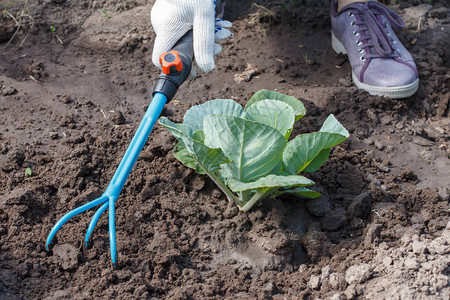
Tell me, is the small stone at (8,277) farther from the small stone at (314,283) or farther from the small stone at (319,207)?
the small stone at (319,207)

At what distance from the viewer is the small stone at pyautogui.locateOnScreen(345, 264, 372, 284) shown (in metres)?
1.80

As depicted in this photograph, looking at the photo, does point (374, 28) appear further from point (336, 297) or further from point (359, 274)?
point (336, 297)

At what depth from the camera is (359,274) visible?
1.80m

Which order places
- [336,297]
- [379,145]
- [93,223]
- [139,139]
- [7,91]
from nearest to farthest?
[336,297] < [93,223] < [139,139] < [379,145] < [7,91]

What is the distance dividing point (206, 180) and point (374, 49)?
1.58 meters

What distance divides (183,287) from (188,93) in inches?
58.6

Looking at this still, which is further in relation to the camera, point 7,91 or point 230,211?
point 7,91

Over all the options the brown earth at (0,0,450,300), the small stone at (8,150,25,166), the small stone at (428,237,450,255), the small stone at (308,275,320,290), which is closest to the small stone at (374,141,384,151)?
the brown earth at (0,0,450,300)

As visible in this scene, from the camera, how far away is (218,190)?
7.30ft

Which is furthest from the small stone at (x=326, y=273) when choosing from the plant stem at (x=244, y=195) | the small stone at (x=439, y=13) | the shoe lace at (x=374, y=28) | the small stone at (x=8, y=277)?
the small stone at (x=439, y=13)

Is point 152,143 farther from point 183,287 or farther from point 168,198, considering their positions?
point 183,287

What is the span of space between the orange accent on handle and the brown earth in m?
0.42

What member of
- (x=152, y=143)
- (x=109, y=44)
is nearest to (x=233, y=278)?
(x=152, y=143)

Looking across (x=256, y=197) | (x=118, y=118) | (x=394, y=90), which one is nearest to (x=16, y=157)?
(x=118, y=118)
